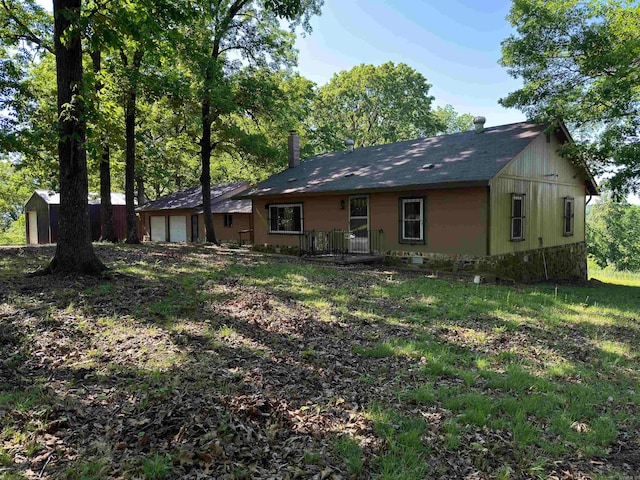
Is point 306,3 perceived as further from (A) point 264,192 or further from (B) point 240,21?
(A) point 264,192

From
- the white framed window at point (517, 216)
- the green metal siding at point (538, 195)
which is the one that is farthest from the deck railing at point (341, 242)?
the white framed window at point (517, 216)

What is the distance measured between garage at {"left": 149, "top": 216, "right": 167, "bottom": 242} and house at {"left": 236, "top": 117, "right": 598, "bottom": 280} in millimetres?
11662

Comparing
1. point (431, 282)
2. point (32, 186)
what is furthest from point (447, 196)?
point (32, 186)

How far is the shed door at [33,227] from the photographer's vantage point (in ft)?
89.7

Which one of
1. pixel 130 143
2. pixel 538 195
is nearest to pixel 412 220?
pixel 538 195

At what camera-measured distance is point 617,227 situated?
132 ft

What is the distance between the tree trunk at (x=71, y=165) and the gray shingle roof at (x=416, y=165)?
309 inches

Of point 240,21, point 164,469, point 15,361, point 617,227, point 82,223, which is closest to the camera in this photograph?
point 164,469

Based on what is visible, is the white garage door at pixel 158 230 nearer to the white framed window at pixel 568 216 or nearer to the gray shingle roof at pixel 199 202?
the gray shingle roof at pixel 199 202

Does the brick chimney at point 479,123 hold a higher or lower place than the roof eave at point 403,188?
higher

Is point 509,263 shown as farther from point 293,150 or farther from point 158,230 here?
point 158,230

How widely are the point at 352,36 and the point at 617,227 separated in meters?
36.3

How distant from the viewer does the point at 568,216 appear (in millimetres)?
15680

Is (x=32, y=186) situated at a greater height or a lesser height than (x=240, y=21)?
lesser
